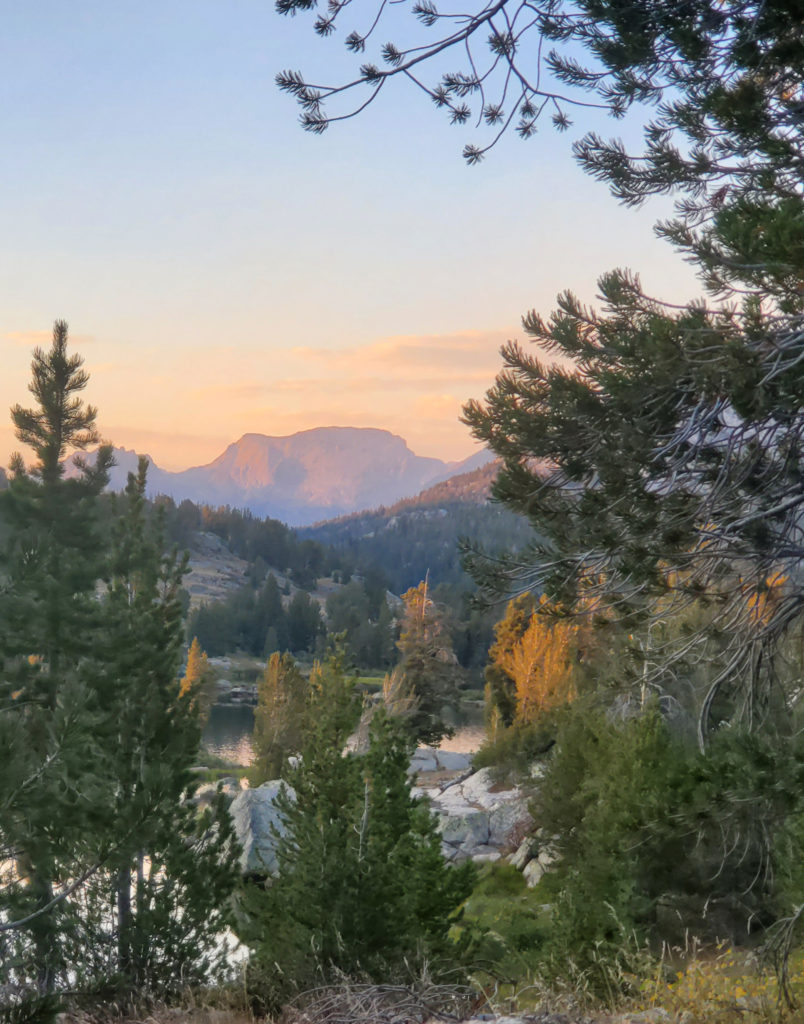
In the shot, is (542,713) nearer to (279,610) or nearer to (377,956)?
(377,956)

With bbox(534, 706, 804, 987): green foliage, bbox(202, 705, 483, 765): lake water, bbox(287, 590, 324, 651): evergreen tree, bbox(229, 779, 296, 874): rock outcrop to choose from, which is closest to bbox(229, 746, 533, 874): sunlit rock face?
bbox(229, 779, 296, 874): rock outcrop

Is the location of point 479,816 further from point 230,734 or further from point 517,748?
point 230,734

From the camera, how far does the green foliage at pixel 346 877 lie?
876 cm

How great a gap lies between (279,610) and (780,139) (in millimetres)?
97353

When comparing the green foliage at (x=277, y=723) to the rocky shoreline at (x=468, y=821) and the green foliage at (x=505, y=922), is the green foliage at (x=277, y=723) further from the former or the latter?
the green foliage at (x=505, y=922)

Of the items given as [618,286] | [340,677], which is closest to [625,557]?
[618,286]

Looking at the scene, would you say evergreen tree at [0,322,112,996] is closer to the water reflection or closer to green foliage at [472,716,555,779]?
green foliage at [472,716,555,779]

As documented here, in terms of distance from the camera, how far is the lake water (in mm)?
44656

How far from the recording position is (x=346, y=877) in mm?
9242

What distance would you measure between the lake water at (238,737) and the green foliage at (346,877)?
88.9 feet

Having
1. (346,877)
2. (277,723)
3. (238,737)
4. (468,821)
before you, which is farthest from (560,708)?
(238,737)

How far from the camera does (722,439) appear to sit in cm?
640

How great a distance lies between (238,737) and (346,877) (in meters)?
45.1

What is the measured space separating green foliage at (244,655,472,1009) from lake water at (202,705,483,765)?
27098 mm
